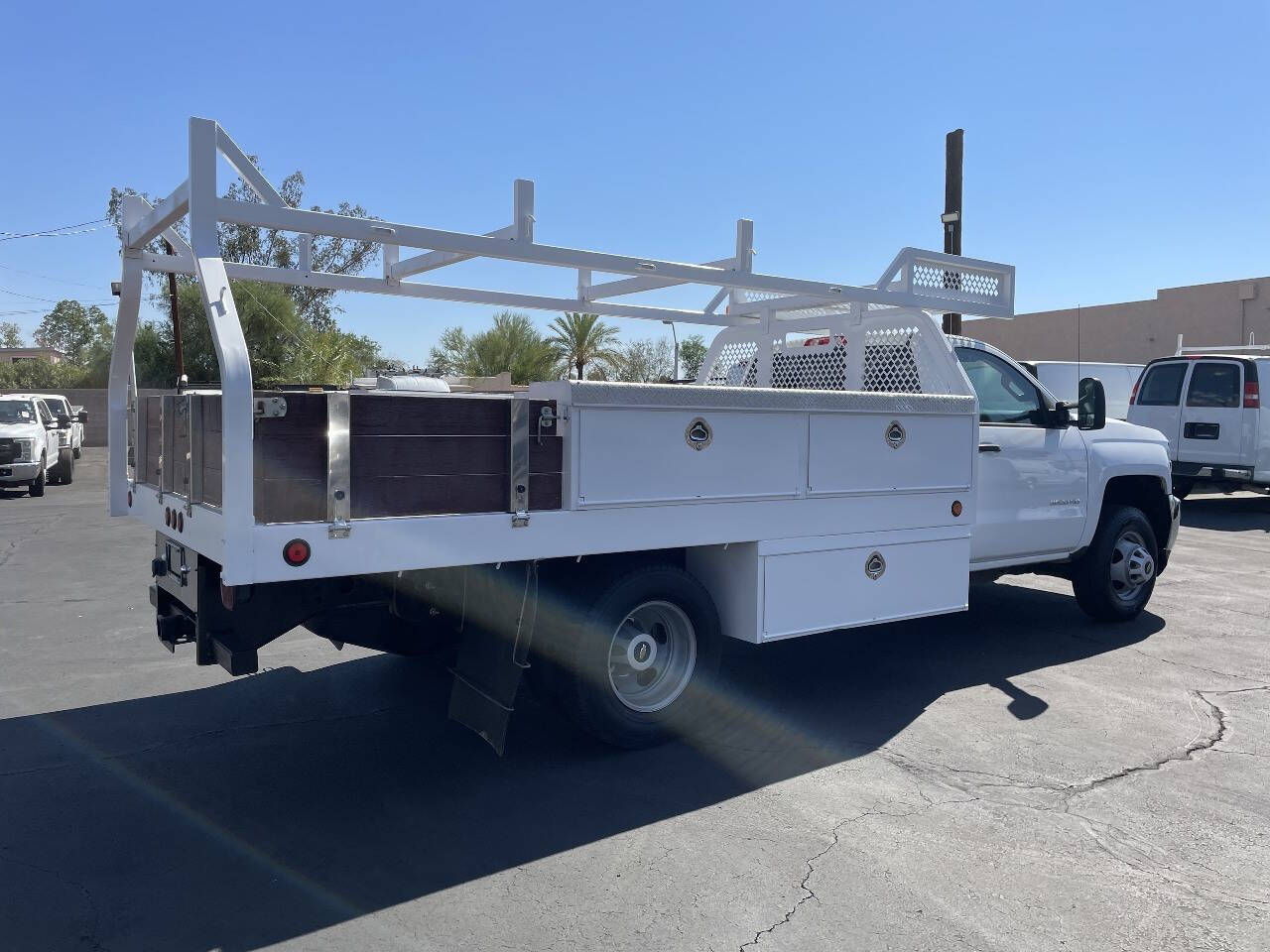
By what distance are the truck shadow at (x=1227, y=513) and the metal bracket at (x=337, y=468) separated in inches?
527

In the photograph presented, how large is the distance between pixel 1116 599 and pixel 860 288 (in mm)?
3374

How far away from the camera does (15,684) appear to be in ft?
19.0

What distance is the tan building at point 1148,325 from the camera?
29.5 m

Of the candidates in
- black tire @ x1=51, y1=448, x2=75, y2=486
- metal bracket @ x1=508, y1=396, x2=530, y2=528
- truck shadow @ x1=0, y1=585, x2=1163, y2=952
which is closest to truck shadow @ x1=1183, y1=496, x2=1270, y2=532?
truck shadow @ x1=0, y1=585, x2=1163, y2=952

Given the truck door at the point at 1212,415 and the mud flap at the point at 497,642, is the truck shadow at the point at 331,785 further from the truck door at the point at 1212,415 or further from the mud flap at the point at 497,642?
the truck door at the point at 1212,415

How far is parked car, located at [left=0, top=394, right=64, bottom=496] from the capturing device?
55.5ft

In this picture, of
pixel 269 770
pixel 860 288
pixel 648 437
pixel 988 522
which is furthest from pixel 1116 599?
pixel 269 770

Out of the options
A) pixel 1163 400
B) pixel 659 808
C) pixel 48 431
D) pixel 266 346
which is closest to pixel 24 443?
pixel 48 431

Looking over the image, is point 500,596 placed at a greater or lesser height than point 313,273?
lesser

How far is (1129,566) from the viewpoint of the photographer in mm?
7352

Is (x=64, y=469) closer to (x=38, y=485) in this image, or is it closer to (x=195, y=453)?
(x=38, y=485)

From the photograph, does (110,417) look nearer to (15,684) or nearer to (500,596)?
(15,684)

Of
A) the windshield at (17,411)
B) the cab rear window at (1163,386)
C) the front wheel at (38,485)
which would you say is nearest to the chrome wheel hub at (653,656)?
the cab rear window at (1163,386)

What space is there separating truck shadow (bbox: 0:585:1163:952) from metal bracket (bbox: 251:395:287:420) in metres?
1.60
